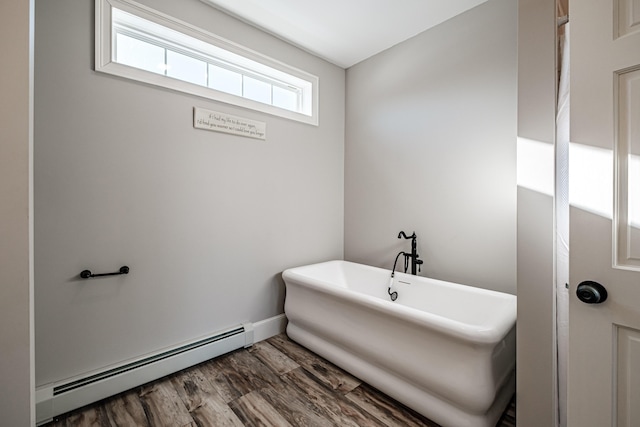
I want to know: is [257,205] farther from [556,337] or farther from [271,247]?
[556,337]

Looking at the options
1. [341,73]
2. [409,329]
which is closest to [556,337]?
[409,329]

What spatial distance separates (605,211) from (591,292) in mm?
262

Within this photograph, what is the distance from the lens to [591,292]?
33.0 inches

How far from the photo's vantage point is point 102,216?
67.1 inches

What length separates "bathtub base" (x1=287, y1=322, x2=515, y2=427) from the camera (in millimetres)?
1396

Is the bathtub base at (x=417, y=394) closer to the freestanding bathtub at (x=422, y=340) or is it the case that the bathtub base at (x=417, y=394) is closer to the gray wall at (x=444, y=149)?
the freestanding bathtub at (x=422, y=340)

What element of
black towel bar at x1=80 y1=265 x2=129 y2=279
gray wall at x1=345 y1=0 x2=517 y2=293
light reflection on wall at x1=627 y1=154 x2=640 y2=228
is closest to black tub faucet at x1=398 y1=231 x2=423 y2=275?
gray wall at x1=345 y1=0 x2=517 y2=293

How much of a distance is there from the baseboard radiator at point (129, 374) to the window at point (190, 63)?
193 cm

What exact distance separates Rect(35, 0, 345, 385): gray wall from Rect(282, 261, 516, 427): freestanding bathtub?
633mm

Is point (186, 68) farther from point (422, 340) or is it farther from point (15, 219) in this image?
point (422, 340)

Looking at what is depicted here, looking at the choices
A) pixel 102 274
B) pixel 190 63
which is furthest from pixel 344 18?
pixel 102 274

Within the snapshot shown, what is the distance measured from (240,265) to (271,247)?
34cm

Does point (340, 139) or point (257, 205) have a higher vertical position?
point (340, 139)

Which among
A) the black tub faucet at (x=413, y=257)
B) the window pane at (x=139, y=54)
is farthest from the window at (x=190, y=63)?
the black tub faucet at (x=413, y=257)
